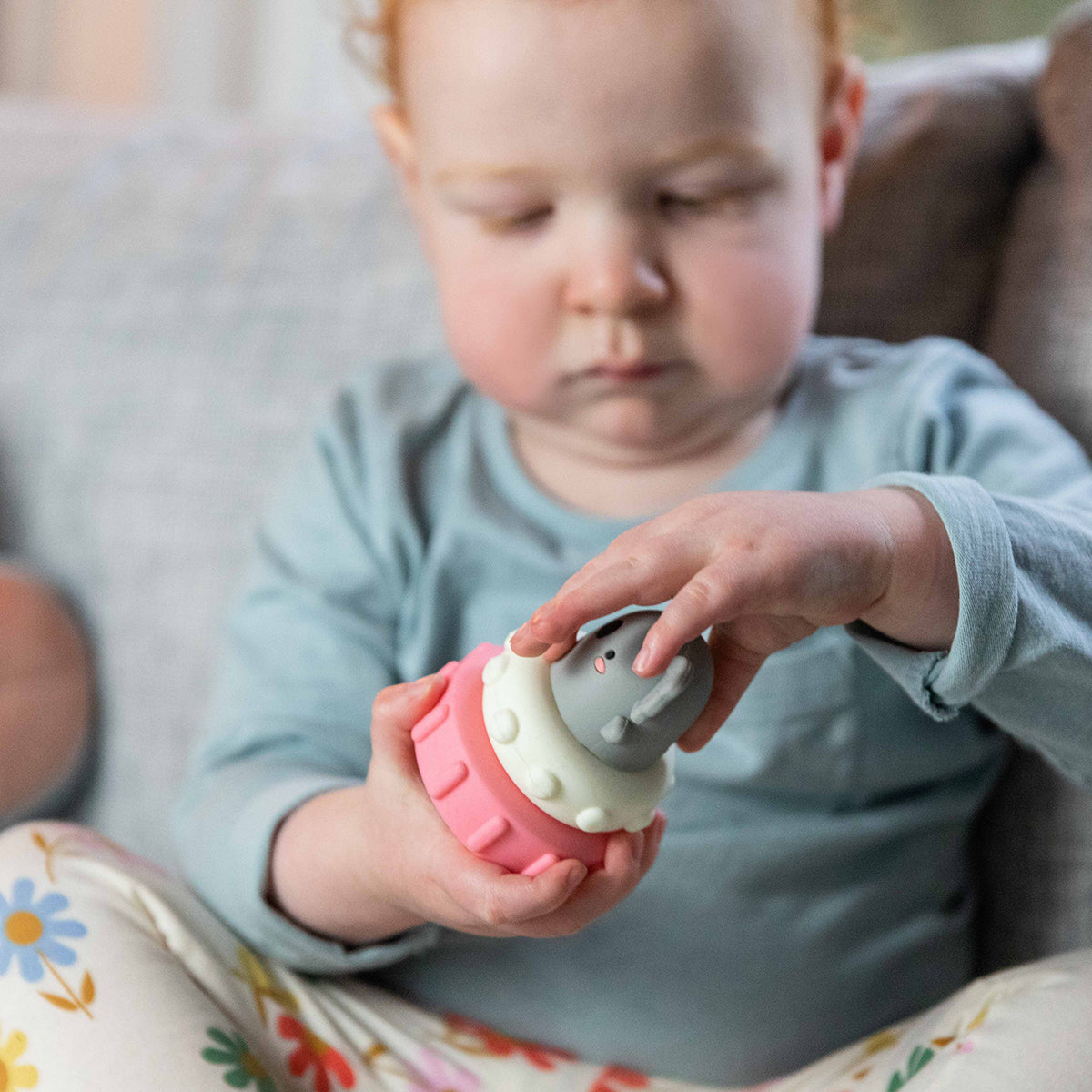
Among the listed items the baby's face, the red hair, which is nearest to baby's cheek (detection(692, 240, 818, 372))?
the baby's face

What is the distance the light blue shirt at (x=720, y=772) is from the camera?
686mm

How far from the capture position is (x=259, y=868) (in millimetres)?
652

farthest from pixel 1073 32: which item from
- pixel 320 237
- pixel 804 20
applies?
pixel 320 237

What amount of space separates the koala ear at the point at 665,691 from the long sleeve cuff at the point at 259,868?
292 millimetres

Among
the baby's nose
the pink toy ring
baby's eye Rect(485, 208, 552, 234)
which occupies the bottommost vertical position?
the pink toy ring

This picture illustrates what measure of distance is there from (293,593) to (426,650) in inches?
4.2

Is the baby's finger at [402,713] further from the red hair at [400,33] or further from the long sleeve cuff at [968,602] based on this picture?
the red hair at [400,33]

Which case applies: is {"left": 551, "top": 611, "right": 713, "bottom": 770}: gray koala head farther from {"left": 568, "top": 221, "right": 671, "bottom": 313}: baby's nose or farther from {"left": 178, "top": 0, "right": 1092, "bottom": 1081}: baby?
{"left": 568, "top": 221, "right": 671, "bottom": 313}: baby's nose

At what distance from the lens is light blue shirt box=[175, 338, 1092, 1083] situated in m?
0.69

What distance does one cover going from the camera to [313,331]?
0.97m

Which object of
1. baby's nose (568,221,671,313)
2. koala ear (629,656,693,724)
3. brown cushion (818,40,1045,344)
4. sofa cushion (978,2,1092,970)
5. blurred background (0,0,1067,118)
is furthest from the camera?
blurred background (0,0,1067,118)

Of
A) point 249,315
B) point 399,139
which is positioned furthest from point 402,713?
point 249,315

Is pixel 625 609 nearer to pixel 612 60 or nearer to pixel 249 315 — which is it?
pixel 612 60

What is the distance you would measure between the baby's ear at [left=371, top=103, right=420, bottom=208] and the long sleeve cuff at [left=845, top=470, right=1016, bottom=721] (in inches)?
16.0
